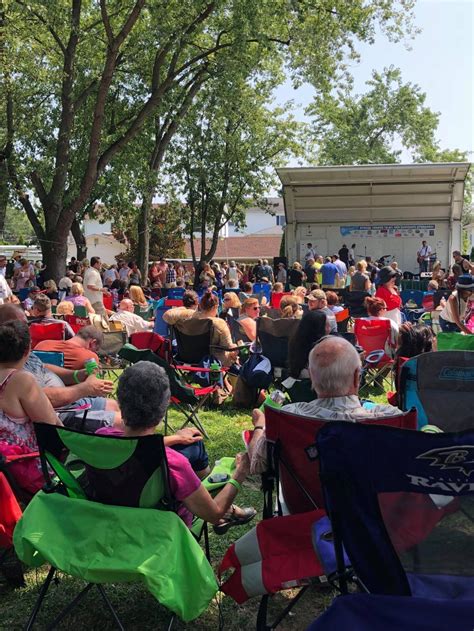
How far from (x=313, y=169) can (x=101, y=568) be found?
17.2 m

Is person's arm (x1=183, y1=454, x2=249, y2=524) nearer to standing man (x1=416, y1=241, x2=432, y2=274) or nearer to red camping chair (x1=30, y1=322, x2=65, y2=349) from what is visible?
red camping chair (x1=30, y1=322, x2=65, y2=349)

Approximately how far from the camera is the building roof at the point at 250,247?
66.5m

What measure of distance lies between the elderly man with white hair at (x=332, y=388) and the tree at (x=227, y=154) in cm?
2554

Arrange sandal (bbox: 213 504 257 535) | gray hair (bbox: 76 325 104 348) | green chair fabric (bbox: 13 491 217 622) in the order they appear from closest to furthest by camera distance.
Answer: green chair fabric (bbox: 13 491 217 622), sandal (bbox: 213 504 257 535), gray hair (bbox: 76 325 104 348)

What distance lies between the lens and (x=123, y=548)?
255cm

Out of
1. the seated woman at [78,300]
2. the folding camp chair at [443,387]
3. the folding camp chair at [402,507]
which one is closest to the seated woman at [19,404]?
the folding camp chair at [402,507]

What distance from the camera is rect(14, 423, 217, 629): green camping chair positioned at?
2484 mm

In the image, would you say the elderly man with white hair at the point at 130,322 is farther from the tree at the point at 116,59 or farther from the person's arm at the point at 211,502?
the tree at the point at 116,59

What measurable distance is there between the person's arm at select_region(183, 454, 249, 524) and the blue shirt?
614 inches

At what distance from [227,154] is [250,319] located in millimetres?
22688

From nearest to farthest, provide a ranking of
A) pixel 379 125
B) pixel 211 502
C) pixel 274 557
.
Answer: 1. pixel 274 557
2. pixel 211 502
3. pixel 379 125

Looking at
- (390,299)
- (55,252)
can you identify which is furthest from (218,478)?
(55,252)

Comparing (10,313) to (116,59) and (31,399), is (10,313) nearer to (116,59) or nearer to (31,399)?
(31,399)

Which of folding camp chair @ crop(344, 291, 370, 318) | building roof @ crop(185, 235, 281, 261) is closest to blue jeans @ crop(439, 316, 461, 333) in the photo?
folding camp chair @ crop(344, 291, 370, 318)
